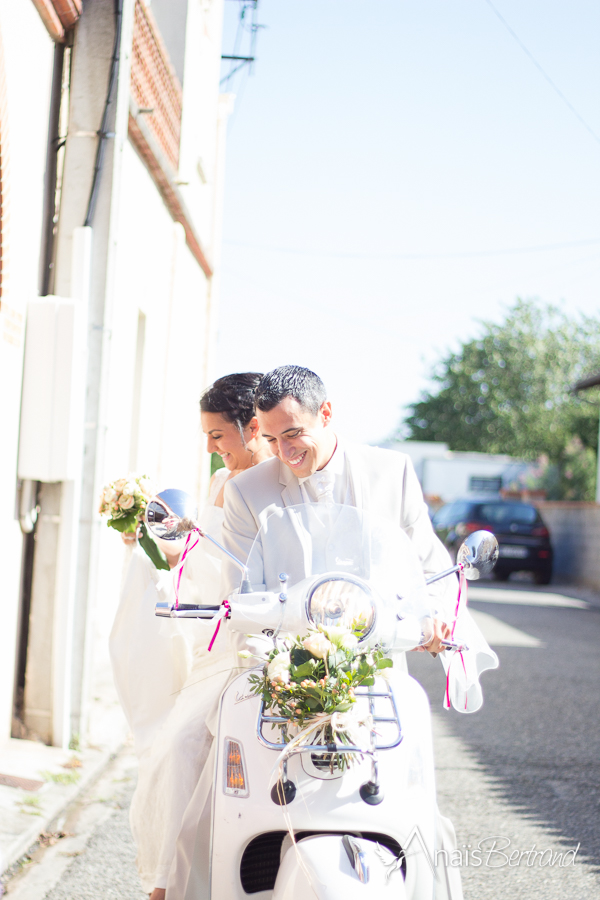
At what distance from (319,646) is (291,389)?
859 mm

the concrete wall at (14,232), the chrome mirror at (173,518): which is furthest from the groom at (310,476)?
the concrete wall at (14,232)

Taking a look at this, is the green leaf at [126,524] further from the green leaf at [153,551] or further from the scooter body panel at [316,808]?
the scooter body panel at [316,808]

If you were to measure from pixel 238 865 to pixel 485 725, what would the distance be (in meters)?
4.33

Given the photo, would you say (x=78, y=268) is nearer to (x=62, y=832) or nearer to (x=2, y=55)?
(x=2, y=55)

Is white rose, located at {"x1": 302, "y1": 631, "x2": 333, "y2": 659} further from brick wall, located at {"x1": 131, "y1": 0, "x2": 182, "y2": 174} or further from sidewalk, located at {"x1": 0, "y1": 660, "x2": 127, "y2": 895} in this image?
brick wall, located at {"x1": 131, "y1": 0, "x2": 182, "y2": 174}

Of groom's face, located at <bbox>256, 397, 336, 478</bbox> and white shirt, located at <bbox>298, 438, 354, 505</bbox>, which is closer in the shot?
groom's face, located at <bbox>256, 397, 336, 478</bbox>

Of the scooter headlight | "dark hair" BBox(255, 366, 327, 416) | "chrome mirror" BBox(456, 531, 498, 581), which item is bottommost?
the scooter headlight

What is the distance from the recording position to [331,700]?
2.00 meters

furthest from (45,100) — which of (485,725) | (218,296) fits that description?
(218,296)

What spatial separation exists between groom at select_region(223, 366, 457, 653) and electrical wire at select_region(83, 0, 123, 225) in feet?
9.86

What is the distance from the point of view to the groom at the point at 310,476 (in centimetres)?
258

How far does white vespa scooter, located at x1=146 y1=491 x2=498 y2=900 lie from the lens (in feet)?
6.63

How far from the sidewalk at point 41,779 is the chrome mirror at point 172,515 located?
1804 millimetres

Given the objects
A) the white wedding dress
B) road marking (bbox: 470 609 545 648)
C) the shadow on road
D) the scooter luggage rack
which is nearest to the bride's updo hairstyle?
the white wedding dress
